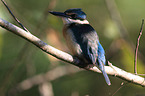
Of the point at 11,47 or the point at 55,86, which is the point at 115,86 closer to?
the point at 55,86

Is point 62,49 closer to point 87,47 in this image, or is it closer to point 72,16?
point 72,16

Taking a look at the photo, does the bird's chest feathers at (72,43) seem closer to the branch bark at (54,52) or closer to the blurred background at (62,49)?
the branch bark at (54,52)

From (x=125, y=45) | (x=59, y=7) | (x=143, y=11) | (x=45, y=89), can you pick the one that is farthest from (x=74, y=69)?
(x=143, y=11)

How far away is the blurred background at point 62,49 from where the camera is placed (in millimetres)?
4184

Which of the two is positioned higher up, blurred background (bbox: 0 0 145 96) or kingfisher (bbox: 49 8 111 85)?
kingfisher (bbox: 49 8 111 85)

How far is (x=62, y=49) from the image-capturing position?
15.0 ft

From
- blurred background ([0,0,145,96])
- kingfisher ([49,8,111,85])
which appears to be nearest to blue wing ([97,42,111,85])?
kingfisher ([49,8,111,85])

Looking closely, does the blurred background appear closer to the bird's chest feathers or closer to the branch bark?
the branch bark

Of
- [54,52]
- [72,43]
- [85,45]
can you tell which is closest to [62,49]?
[72,43]

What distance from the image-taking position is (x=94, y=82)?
17.8ft

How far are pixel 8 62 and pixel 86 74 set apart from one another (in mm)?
1579

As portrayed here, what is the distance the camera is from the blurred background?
4.18 metres

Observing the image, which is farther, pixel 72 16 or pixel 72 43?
pixel 72 16

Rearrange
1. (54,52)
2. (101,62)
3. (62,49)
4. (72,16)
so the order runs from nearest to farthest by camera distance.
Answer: (54,52)
(101,62)
(72,16)
(62,49)
